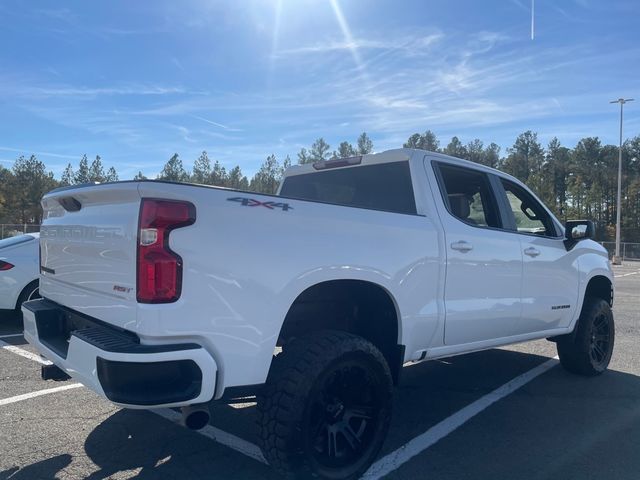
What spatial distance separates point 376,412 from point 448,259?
1247mm

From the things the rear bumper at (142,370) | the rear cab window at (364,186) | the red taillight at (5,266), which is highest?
the rear cab window at (364,186)

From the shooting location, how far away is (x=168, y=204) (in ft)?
8.91

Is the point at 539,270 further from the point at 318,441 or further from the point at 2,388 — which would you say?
the point at 2,388

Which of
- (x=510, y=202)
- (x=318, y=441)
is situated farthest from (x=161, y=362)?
(x=510, y=202)

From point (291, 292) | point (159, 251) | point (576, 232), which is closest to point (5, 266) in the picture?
point (159, 251)

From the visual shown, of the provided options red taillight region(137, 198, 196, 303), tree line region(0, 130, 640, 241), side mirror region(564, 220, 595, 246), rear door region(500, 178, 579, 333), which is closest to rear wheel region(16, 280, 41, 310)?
red taillight region(137, 198, 196, 303)

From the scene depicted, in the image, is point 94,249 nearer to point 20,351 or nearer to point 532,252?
point 532,252

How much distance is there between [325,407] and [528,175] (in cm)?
8500

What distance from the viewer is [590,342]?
5.88 m

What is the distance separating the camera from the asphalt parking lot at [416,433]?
3.56 metres

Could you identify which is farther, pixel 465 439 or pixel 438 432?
pixel 438 432

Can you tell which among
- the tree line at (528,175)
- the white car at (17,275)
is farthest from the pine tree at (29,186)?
the white car at (17,275)

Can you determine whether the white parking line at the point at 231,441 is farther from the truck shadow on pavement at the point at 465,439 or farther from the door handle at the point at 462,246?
the door handle at the point at 462,246

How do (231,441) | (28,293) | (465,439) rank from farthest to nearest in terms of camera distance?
(28,293)
(465,439)
(231,441)
